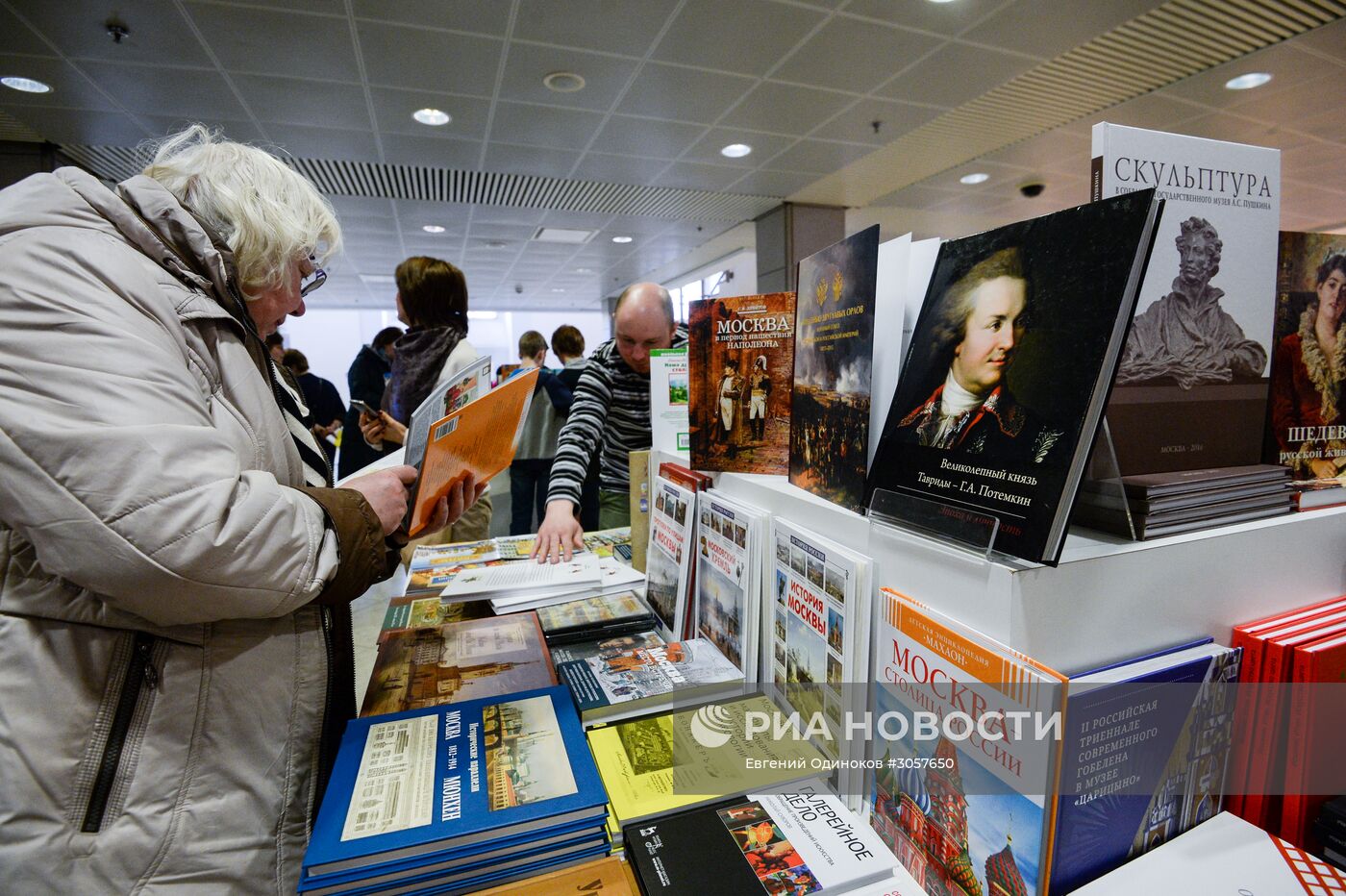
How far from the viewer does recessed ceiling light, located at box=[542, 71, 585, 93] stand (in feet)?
12.4

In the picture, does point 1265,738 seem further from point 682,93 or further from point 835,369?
point 682,93

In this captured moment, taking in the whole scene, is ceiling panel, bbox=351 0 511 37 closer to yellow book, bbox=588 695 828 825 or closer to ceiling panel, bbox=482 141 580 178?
ceiling panel, bbox=482 141 580 178

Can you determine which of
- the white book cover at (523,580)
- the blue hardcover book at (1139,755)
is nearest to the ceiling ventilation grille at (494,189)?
the white book cover at (523,580)

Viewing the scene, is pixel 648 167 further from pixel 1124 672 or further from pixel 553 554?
pixel 1124 672

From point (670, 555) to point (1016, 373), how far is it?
773 millimetres

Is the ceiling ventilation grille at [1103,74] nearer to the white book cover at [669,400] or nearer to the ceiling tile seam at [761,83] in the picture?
the ceiling tile seam at [761,83]

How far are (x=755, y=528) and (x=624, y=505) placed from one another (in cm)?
134

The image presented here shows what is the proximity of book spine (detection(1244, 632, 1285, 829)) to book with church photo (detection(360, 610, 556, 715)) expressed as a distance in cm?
86

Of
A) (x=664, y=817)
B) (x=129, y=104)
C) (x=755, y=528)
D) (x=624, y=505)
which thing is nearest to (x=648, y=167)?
(x=129, y=104)

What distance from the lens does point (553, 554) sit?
1641 millimetres

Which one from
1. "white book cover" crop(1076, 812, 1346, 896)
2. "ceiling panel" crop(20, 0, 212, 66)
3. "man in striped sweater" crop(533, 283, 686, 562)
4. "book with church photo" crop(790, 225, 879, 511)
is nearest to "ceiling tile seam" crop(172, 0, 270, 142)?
"ceiling panel" crop(20, 0, 212, 66)

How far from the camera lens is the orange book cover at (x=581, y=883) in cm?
65

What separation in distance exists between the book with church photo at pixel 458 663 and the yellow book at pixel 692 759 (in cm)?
21

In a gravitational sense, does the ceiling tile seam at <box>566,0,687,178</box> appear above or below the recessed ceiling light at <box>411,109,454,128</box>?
above
